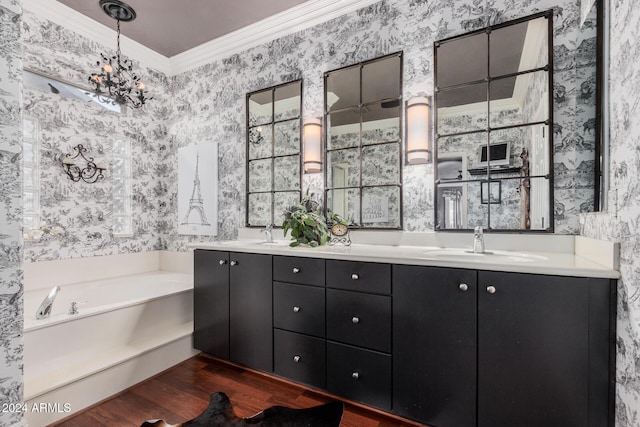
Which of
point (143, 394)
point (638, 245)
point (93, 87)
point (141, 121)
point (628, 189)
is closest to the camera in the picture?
point (638, 245)

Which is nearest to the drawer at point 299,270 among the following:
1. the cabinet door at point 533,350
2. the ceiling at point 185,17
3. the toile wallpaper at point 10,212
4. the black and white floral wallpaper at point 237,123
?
the black and white floral wallpaper at point 237,123

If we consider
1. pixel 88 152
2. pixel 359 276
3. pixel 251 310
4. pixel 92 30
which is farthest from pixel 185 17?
pixel 359 276

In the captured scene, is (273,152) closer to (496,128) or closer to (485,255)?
(496,128)

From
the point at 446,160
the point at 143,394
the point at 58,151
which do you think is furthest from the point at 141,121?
the point at 446,160

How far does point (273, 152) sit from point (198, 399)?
1.94 meters

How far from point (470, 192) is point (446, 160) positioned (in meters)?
0.26

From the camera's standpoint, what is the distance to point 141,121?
10.8ft

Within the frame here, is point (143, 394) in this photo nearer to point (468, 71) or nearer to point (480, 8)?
point (468, 71)

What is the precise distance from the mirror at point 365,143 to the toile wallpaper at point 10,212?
180cm

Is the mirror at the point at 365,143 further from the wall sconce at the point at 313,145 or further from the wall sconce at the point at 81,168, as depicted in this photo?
the wall sconce at the point at 81,168

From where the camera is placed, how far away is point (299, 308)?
1.87 m

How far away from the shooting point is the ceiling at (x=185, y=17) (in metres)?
2.48

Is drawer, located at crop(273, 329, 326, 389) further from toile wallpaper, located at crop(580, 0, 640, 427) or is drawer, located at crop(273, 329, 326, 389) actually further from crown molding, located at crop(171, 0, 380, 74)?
crown molding, located at crop(171, 0, 380, 74)

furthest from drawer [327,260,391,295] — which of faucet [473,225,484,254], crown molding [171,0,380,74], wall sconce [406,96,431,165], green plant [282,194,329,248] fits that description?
crown molding [171,0,380,74]
